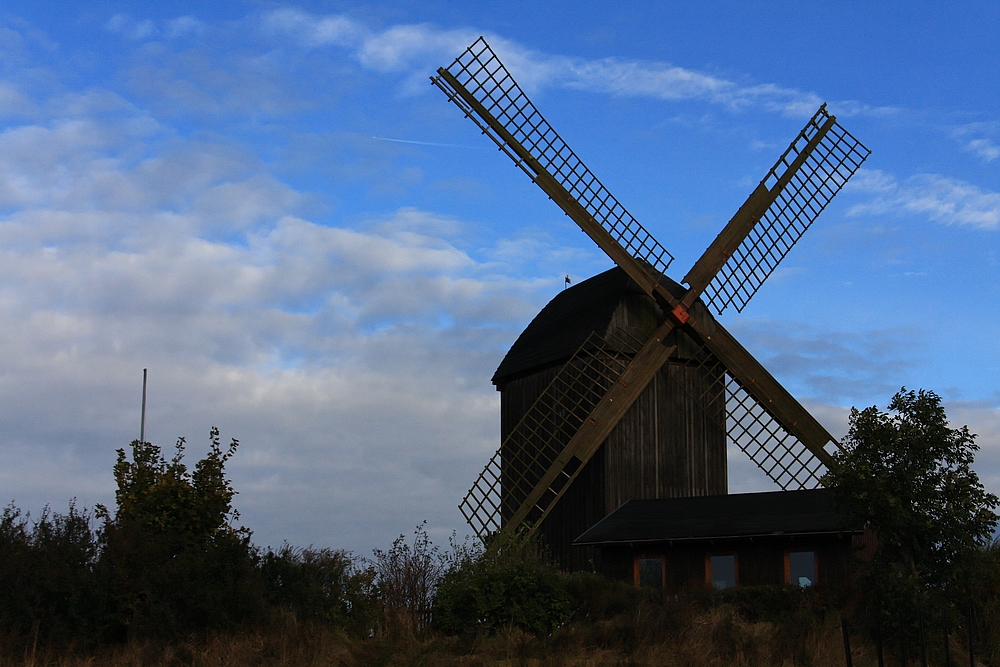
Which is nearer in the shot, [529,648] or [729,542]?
[529,648]

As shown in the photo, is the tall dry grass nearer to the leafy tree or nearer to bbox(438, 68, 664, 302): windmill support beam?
the leafy tree

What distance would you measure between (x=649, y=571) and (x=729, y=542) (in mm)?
2437

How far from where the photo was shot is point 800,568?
28.0 metres

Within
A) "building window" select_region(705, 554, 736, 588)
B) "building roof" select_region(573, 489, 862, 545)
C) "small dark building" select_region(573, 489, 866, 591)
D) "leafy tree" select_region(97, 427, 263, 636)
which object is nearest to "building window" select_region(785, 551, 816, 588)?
"small dark building" select_region(573, 489, 866, 591)

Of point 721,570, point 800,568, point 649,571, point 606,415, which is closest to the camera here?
point 800,568

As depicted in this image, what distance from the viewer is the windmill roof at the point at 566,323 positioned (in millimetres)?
33406

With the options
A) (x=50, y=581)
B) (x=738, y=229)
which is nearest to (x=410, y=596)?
(x=50, y=581)

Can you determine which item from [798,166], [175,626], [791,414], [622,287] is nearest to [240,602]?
[175,626]

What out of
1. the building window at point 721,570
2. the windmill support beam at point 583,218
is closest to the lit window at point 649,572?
the building window at point 721,570

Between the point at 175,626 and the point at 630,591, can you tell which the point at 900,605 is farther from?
the point at 175,626

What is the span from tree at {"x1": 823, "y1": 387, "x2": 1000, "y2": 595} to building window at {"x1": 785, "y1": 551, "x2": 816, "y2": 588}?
313cm

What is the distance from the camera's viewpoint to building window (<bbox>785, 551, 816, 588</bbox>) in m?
27.8

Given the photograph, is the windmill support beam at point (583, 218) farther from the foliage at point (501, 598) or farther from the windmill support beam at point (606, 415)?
the foliage at point (501, 598)

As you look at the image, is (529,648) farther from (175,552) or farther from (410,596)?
(175,552)
